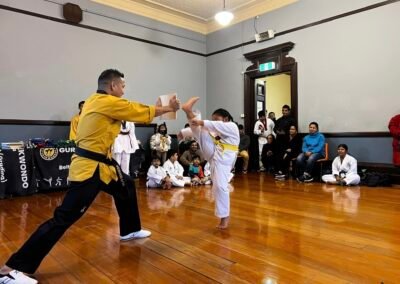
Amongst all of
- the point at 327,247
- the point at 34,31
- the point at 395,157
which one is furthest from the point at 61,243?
the point at 395,157

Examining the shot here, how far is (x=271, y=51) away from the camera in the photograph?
6.77m

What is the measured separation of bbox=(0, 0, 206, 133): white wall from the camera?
207 inches

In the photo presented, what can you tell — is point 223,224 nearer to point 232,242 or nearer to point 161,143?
point 232,242

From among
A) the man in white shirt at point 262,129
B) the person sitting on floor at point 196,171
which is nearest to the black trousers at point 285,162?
the man in white shirt at point 262,129

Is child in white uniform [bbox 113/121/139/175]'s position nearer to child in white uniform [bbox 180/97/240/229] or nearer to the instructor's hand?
child in white uniform [bbox 180/97/240/229]

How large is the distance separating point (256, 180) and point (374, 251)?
137 inches

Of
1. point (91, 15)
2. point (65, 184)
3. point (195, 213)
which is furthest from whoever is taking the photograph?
point (91, 15)

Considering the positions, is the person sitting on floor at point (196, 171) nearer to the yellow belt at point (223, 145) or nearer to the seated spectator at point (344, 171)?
the seated spectator at point (344, 171)

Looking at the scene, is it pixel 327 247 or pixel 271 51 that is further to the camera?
pixel 271 51

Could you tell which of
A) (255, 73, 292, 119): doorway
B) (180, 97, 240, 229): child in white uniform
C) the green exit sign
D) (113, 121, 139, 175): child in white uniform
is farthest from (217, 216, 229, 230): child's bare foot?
(255, 73, 292, 119): doorway

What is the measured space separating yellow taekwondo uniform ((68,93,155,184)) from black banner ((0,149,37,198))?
9.67 ft

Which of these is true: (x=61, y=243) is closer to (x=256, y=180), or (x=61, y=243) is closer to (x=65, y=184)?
(x=65, y=184)

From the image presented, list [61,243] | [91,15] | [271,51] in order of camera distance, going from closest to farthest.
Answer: [61,243], [91,15], [271,51]

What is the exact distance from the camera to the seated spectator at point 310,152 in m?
5.50
